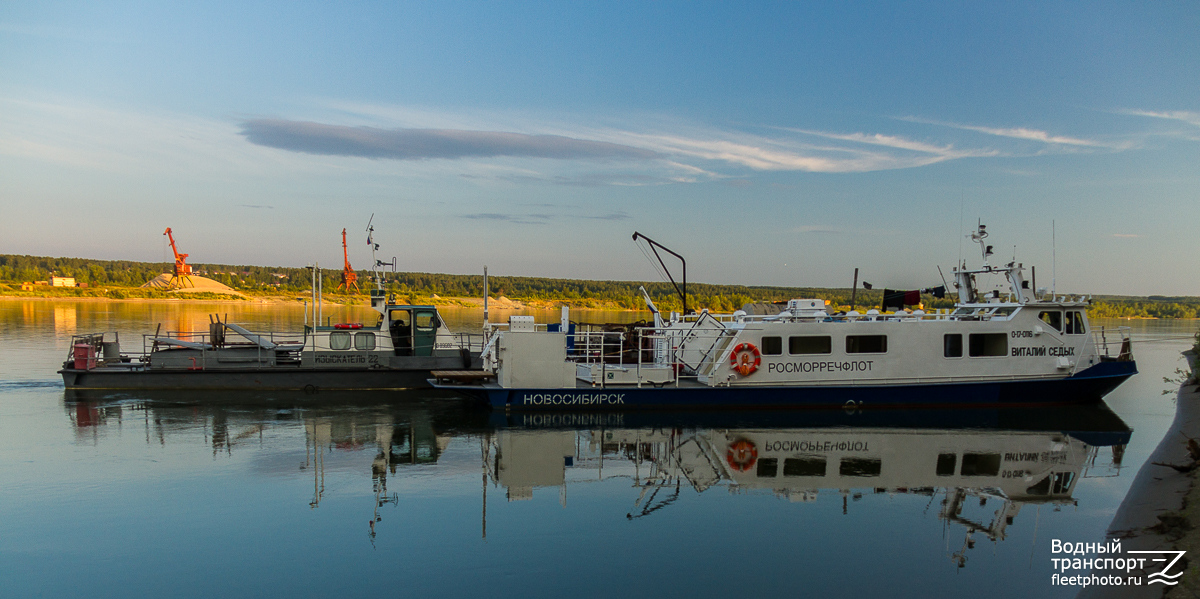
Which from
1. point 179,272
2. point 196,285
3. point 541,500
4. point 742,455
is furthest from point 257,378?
point 196,285

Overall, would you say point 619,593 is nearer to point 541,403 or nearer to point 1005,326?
point 541,403

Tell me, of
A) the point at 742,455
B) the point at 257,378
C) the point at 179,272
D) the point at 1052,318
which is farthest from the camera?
the point at 179,272

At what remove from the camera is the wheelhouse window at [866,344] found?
19.1 m

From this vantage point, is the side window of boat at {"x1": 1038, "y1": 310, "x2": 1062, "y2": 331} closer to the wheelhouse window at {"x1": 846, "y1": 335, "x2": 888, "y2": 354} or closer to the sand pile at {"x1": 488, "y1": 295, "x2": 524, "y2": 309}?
the wheelhouse window at {"x1": 846, "y1": 335, "x2": 888, "y2": 354}

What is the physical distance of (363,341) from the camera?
2220 centimetres

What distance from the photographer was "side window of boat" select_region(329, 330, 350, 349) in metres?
22.1

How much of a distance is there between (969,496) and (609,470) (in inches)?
248

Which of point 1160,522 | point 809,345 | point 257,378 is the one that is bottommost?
point 1160,522

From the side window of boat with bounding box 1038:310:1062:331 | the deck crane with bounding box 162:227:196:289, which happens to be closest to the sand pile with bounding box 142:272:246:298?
the deck crane with bounding box 162:227:196:289

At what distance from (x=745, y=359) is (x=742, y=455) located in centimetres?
449

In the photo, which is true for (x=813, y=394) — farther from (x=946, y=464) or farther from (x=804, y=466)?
(x=804, y=466)

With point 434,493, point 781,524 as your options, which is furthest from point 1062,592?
point 434,493

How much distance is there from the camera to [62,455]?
14.1 m

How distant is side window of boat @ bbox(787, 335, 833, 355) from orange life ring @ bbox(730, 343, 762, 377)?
957mm
